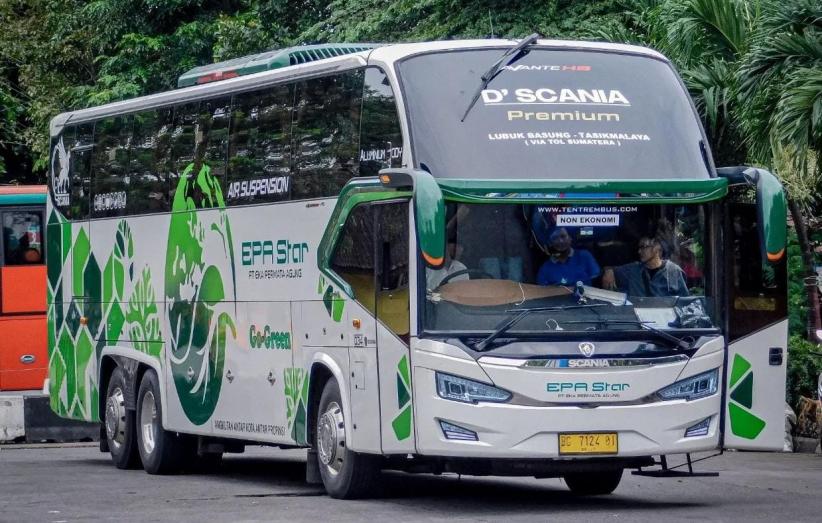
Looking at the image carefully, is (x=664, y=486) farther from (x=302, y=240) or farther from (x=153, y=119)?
(x=153, y=119)

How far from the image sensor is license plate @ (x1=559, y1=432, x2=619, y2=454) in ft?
40.1

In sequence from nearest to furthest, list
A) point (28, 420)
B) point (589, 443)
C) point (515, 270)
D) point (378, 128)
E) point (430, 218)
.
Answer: point (430, 218)
point (589, 443)
point (515, 270)
point (378, 128)
point (28, 420)

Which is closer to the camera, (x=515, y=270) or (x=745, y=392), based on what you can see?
(x=515, y=270)

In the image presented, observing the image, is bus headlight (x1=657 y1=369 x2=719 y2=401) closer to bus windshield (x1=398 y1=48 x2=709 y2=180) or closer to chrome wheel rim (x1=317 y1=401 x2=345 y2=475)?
bus windshield (x1=398 y1=48 x2=709 y2=180)

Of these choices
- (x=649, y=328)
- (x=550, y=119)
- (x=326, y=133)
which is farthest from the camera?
(x=326, y=133)

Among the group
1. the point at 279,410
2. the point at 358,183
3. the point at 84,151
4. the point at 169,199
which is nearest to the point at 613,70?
the point at 358,183

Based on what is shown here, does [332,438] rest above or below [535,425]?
below

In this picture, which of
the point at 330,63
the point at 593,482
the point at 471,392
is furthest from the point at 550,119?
the point at 593,482

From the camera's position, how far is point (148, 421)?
59.1ft

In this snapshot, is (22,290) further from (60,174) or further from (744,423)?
(744,423)

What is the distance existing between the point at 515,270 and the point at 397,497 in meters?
2.56

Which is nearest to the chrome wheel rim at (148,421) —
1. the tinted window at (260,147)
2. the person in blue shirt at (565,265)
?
the tinted window at (260,147)

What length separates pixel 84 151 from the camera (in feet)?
64.4

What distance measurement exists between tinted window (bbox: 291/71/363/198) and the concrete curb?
35.1ft
